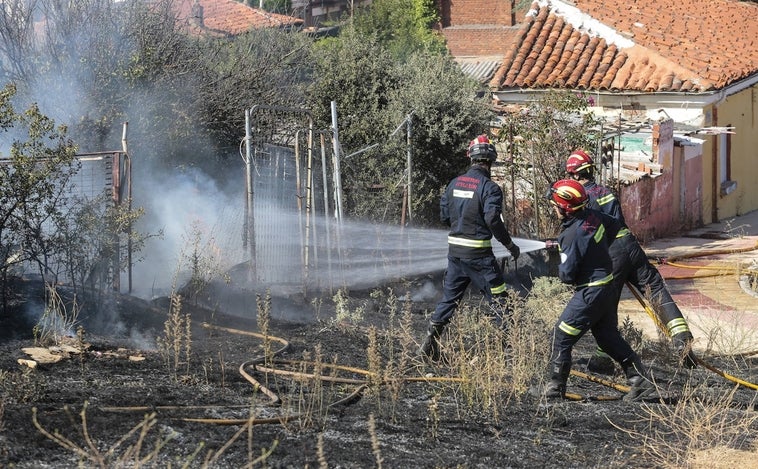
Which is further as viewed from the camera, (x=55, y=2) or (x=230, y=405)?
(x=55, y=2)

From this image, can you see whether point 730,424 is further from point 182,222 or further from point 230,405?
point 182,222

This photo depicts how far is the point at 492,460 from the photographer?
549cm

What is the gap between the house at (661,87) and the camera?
58.3 feet

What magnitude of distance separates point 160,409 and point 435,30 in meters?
34.3

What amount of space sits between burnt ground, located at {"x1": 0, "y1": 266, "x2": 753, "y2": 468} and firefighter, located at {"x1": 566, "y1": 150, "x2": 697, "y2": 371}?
474 millimetres

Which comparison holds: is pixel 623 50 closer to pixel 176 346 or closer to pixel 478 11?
pixel 176 346

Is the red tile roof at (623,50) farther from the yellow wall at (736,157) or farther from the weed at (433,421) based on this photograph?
the weed at (433,421)

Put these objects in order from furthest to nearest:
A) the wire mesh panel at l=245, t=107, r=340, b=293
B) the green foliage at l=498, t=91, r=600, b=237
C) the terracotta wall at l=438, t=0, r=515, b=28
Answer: the terracotta wall at l=438, t=0, r=515, b=28 → the green foliage at l=498, t=91, r=600, b=237 → the wire mesh panel at l=245, t=107, r=340, b=293

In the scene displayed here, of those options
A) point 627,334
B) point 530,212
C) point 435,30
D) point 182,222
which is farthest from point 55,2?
point 435,30

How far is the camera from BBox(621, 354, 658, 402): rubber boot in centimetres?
698

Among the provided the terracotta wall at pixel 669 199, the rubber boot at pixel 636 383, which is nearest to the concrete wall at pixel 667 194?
the terracotta wall at pixel 669 199

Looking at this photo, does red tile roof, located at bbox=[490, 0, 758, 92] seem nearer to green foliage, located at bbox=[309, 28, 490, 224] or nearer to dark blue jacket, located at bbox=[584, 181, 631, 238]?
green foliage, located at bbox=[309, 28, 490, 224]

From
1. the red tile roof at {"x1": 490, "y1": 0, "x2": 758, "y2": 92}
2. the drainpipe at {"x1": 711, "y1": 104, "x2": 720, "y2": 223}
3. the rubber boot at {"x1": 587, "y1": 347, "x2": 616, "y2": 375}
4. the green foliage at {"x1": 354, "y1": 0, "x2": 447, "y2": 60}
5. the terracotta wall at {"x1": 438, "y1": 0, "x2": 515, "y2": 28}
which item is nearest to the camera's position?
the rubber boot at {"x1": 587, "y1": 347, "x2": 616, "y2": 375}

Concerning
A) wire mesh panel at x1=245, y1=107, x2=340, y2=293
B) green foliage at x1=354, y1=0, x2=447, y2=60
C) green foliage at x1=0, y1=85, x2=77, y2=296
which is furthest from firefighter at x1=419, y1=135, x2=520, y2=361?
green foliage at x1=354, y1=0, x2=447, y2=60
